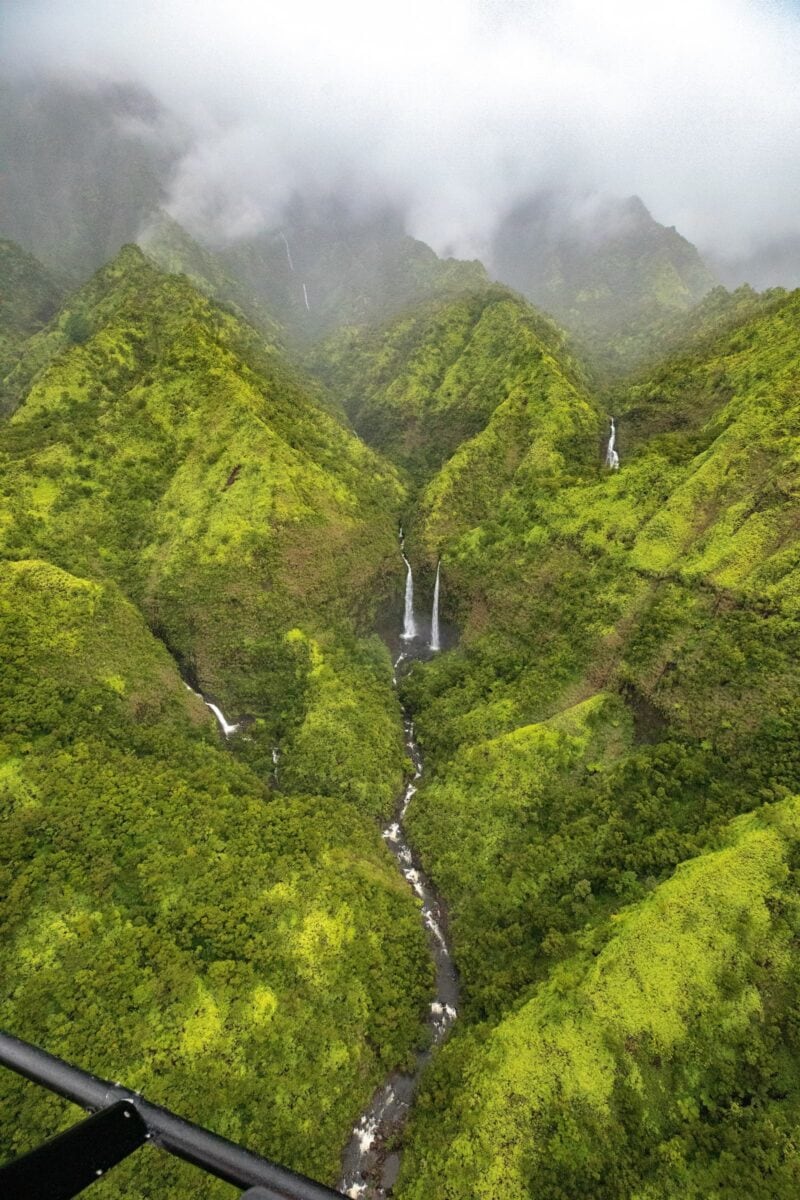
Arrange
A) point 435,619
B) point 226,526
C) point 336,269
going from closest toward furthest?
point 226,526 → point 435,619 → point 336,269

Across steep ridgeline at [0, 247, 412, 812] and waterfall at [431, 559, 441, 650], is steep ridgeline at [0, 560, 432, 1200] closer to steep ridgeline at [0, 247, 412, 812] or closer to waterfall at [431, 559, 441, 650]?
steep ridgeline at [0, 247, 412, 812]

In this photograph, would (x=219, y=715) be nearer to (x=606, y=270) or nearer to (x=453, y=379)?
(x=453, y=379)

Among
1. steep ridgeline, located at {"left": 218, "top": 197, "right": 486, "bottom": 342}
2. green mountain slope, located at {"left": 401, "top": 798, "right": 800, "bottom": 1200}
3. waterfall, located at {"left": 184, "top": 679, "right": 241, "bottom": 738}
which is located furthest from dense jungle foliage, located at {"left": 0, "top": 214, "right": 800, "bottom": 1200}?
steep ridgeline, located at {"left": 218, "top": 197, "right": 486, "bottom": 342}

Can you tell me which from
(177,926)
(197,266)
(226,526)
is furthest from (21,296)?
(177,926)

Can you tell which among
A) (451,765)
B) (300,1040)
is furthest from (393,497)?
(300,1040)

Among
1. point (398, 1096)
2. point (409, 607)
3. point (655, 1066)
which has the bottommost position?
point (398, 1096)

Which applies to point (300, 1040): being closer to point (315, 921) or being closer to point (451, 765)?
point (315, 921)
